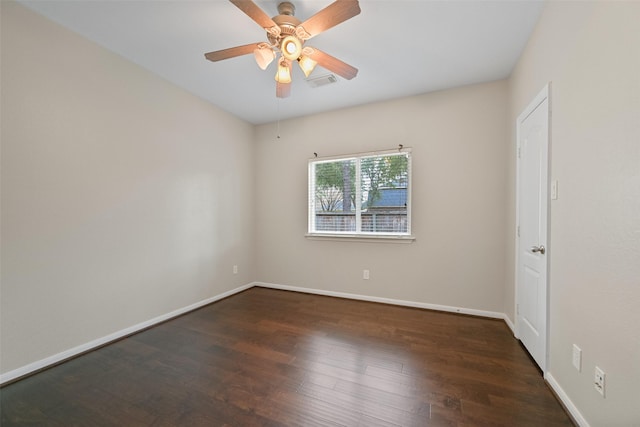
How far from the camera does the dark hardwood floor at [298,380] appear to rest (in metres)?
1.46

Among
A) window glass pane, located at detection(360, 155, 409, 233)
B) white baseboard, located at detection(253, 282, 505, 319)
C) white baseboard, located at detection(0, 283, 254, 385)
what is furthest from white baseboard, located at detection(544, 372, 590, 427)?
white baseboard, located at detection(0, 283, 254, 385)

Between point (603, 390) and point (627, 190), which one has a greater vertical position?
point (627, 190)

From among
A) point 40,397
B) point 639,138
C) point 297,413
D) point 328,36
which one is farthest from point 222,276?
point 639,138

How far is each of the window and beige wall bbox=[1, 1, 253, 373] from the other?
1.62 meters

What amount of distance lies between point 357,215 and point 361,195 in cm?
29

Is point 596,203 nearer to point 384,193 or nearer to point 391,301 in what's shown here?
point 384,193

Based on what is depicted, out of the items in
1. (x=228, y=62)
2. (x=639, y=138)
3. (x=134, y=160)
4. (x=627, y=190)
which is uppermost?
(x=228, y=62)

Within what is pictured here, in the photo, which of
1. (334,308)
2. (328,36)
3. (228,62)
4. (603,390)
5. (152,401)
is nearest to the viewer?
(603,390)

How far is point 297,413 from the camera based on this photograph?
149 centimetres

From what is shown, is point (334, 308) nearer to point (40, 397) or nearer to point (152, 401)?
point (152, 401)

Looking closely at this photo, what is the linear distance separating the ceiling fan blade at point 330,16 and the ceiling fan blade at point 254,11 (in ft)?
0.64

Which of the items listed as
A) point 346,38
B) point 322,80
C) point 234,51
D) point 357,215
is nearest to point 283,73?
point 234,51

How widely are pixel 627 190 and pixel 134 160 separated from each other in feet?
11.8

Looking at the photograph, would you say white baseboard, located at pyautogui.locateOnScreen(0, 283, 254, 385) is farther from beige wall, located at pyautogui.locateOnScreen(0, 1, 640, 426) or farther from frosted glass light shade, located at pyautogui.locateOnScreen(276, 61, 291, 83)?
frosted glass light shade, located at pyautogui.locateOnScreen(276, 61, 291, 83)
